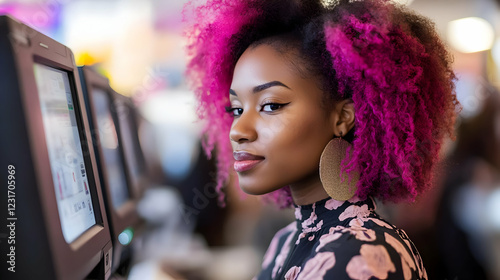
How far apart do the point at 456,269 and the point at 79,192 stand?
1.77m

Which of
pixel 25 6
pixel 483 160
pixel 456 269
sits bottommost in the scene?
pixel 456 269

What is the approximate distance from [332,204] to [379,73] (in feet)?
1.00

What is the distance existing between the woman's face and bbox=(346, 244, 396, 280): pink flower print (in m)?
0.24

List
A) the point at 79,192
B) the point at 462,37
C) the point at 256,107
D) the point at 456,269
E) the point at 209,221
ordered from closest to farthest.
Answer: the point at 79,192, the point at 256,107, the point at 456,269, the point at 462,37, the point at 209,221

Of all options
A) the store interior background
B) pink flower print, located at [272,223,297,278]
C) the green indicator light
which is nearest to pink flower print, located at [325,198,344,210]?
pink flower print, located at [272,223,297,278]

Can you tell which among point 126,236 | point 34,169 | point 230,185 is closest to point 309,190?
point 126,236

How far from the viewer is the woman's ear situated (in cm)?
95

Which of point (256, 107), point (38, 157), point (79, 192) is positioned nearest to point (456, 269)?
point (256, 107)

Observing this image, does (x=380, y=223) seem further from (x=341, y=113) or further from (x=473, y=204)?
(x=473, y=204)

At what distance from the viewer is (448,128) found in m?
1.04

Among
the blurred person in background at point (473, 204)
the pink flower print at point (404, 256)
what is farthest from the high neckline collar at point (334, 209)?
the blurred person in background at point (473, 204)

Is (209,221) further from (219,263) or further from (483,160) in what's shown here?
(483,160)

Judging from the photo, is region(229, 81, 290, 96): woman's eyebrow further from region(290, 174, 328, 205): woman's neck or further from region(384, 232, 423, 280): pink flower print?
region(384, 232, 423, 280): pink flower print

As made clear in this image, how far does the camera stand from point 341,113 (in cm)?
96
